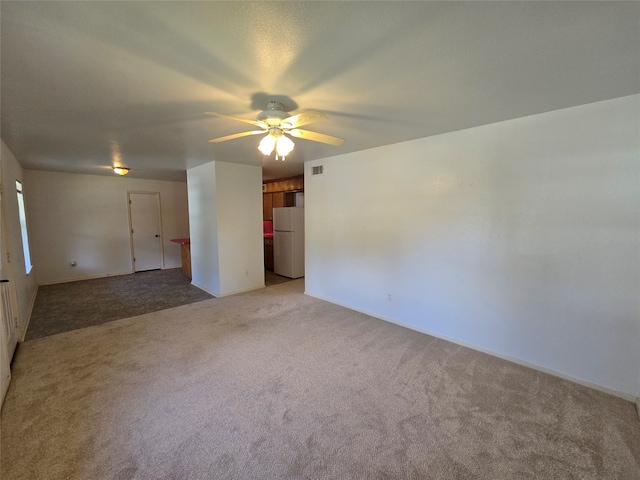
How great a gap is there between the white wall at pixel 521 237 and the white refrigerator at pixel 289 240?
89.7 inches

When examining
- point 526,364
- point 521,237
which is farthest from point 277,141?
point 526,364

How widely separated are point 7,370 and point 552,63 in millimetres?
4643

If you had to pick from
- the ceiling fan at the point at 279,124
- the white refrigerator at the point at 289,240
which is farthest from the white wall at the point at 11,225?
the white refrigerator at the point at 289,240

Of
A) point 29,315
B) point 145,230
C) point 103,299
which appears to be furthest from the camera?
point 145,230

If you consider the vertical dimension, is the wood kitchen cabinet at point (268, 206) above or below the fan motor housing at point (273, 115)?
below

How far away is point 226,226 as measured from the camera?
460cm

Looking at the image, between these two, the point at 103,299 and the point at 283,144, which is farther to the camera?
the point at 103,299

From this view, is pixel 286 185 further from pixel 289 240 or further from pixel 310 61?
pixel 310 61

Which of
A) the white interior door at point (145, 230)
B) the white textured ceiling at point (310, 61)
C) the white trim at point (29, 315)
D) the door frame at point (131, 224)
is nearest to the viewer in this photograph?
the white textured ceiling at point (310, 61)

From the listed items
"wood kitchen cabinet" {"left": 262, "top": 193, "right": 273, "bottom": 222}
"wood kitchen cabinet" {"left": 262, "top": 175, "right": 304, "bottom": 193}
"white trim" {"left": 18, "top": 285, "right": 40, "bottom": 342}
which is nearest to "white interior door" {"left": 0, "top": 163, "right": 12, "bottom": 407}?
"white trim" {"left": 18, "top": 285, "right": 40, "bottom": 342}

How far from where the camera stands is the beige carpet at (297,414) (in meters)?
1.54

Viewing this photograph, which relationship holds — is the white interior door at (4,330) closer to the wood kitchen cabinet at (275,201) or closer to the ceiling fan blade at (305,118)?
the ceiling fan blade at (305,118)

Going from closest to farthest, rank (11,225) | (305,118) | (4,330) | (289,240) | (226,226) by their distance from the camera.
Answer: (305,118) → (4,330) → (11,225) → (226,226) → (289,240)

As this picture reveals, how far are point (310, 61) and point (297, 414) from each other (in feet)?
7.69
